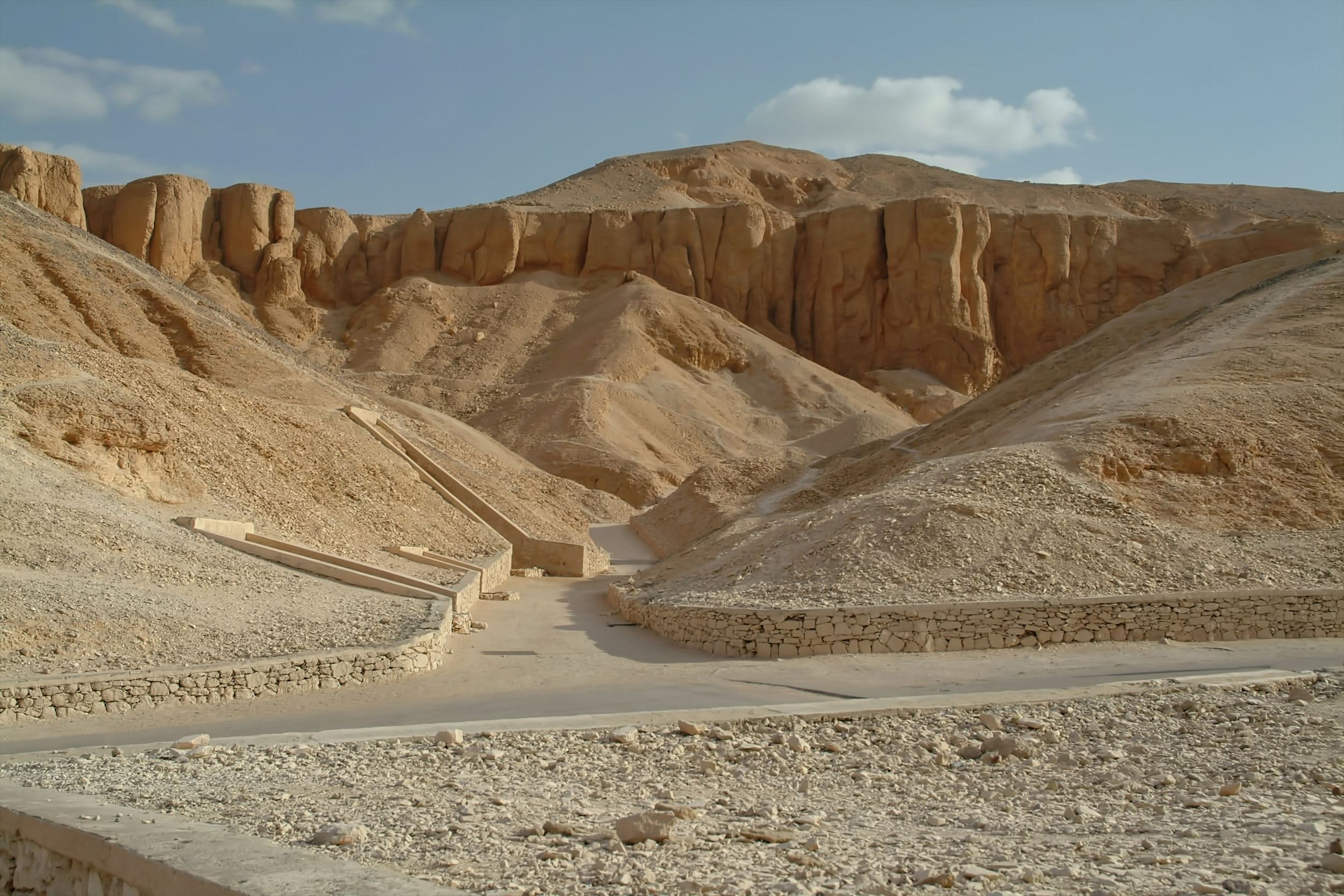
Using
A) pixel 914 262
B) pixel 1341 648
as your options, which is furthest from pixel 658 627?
pixel 914 262

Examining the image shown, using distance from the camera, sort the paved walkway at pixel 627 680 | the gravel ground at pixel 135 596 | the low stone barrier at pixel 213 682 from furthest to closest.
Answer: the gravel ground at pixel 135 596 → the paved walkway at pixel 627 680 → the low stone barrier at pixel 213 682

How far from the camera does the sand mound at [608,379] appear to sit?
1713 inches

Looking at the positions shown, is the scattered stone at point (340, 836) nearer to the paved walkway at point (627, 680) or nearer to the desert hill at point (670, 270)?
the paved walkway at point (627, 680)

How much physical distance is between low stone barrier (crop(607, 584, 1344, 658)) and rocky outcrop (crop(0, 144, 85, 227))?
41586 mm

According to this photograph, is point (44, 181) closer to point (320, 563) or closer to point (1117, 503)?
point (320, 563)

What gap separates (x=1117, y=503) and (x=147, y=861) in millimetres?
→ 14875

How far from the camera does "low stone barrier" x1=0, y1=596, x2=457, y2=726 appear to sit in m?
10.0

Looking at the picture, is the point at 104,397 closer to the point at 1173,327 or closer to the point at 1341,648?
the point at 1341,648

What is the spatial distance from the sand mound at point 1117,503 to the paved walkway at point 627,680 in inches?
50.3

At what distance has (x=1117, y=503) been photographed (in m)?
17.2

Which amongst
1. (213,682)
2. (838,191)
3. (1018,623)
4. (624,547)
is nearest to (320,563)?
(213,682)

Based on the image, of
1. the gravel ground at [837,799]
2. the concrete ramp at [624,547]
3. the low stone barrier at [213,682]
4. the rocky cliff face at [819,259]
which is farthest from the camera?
the rocky cliff face at [819,259]

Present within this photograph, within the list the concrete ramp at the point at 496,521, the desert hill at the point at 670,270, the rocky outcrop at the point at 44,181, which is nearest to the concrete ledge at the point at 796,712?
the concrete ramp at the point at 496,521

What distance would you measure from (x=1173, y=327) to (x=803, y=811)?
24.1 m
